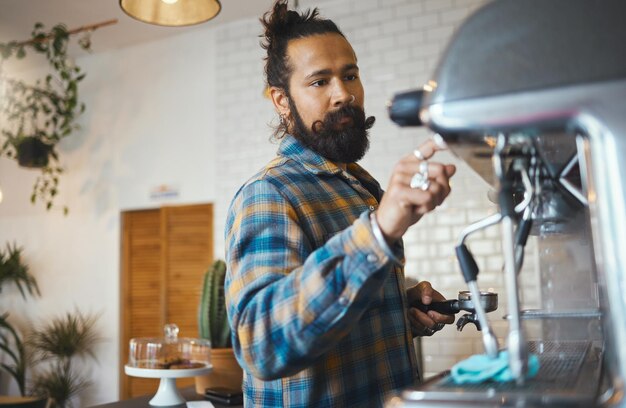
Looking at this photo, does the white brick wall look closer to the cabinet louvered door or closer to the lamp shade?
the cabinet louvered door

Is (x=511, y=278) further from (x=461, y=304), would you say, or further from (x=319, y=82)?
(x=319, y=82)

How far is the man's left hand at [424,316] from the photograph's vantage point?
154cm

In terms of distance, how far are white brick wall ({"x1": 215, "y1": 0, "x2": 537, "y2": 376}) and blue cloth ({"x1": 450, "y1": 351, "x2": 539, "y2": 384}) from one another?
2.89 meters

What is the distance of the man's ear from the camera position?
166cm

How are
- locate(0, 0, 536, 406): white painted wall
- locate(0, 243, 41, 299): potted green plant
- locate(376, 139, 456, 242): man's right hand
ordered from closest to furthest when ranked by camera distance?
locate(376, 139, 456, 242): man's right hand, locate(0, 0, 536, 406): white painted wall, locate(0, 243, 41, 299): potted green plant

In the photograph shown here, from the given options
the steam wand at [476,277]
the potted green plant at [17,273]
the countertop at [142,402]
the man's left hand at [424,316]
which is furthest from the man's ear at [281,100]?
the potted green plant at [17,273]

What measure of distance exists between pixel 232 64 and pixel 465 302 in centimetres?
389

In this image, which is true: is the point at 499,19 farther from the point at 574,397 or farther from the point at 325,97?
the point at 325,97

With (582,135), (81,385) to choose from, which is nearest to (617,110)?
(582,135)

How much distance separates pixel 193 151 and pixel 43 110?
4.16ft

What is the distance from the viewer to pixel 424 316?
155 cm

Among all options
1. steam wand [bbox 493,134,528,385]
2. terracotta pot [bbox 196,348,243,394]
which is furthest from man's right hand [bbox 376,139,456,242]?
terracotta pot [bbox 196,348,243,394]

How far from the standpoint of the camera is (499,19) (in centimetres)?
79

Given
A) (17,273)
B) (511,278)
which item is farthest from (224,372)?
(17,273)
